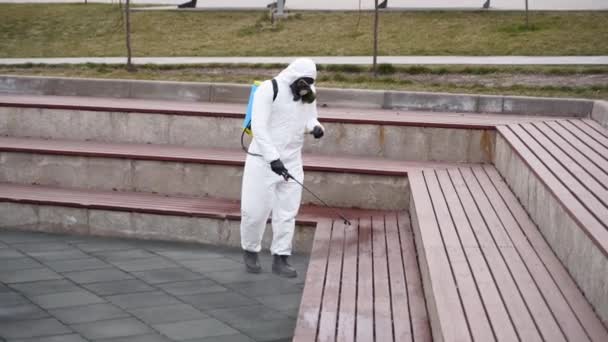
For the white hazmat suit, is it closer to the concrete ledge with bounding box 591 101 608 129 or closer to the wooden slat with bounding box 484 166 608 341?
the wooden slat with bounding box 484 166 608 341

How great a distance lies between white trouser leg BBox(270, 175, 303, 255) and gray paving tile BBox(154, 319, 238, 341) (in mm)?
1385

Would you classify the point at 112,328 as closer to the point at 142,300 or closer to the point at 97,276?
the point at 142,300

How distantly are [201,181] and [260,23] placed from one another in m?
9.43

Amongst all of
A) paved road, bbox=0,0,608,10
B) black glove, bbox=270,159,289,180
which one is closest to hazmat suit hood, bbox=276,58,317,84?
black glove, bbox=270,159,289,180

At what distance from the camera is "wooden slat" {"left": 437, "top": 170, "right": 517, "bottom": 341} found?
228 inches

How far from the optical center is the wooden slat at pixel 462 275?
5.79 m

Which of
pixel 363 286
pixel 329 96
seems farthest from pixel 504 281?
pixel 329 96

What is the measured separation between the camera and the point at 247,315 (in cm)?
779

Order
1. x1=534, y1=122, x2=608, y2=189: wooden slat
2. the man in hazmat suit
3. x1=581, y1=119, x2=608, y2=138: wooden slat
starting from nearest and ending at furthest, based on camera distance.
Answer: x1=534, y1=122, x2=608, y2=189: wooden slat, the man in hazmat suit, x1=581, y1=119, x2=608, y2=138: wooden slat

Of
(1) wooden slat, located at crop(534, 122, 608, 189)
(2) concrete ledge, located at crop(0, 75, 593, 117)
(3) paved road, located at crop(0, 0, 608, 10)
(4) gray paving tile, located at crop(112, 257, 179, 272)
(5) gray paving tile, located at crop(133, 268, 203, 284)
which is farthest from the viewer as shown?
(3) paved road, located at crop(0, 0, 608, 10)

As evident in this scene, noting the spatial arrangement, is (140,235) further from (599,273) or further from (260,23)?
(260,23)

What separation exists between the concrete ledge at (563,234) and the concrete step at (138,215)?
6.00 ft

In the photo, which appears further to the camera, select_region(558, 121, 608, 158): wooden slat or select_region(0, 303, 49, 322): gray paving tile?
select_region(558, 121, 608, 158): wooden slat

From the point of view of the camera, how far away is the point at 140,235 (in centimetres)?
1030
